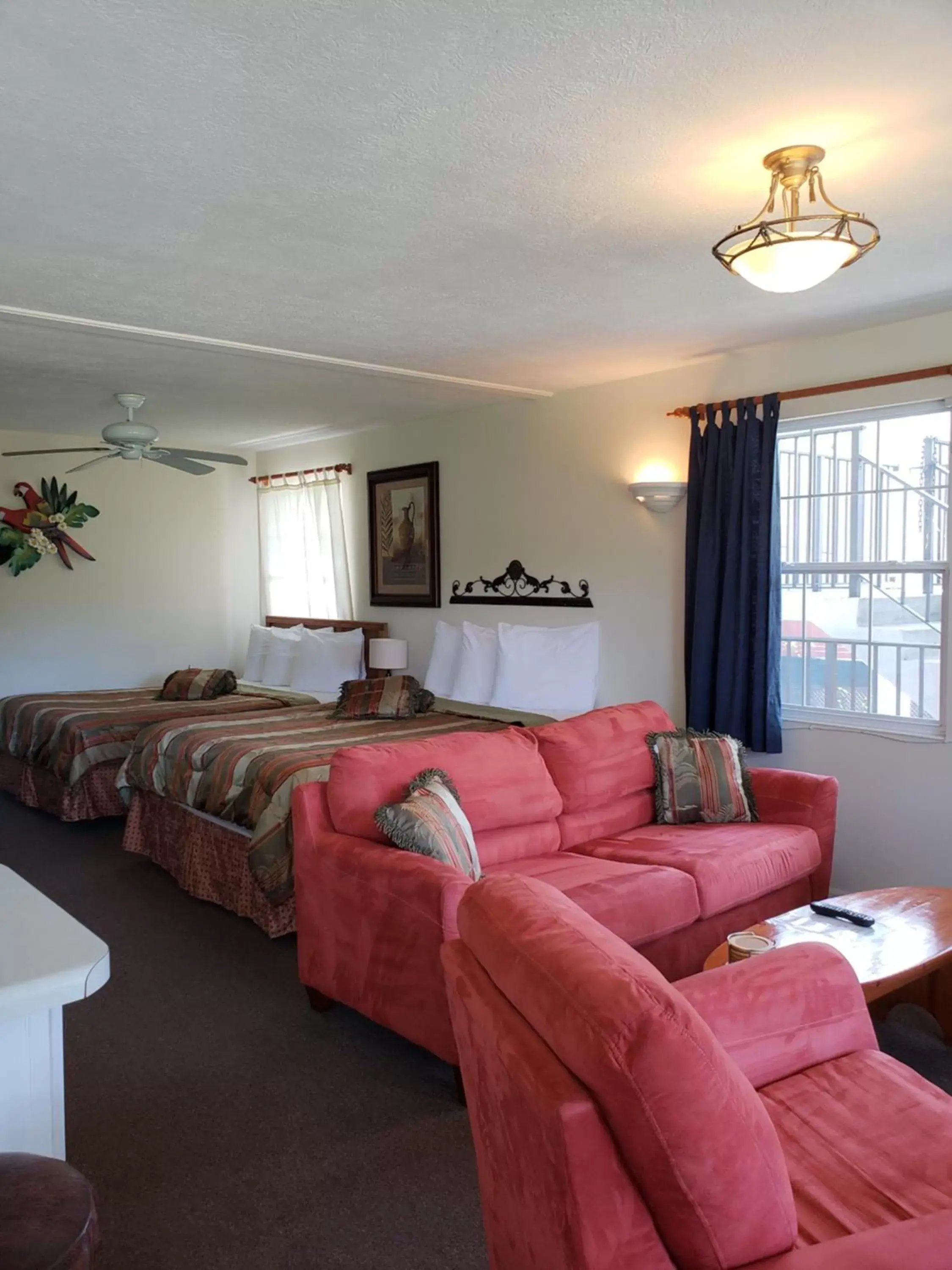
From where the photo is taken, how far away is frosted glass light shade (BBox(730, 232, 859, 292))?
2166 mm

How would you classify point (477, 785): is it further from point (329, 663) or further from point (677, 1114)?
point (329, 663)

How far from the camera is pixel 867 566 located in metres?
4.07

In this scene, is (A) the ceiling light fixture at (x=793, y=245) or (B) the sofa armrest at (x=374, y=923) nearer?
(A) the ceiling light fixture at (x=793, y=245)

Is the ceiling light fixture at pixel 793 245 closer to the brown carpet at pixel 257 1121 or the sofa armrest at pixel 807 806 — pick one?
the sofa armrest at pixel 807 806

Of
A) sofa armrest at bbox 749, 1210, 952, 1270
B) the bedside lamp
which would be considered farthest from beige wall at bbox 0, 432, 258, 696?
sofa armrest at bbox 749, 1210, 952, 1270

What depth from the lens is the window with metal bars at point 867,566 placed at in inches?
152

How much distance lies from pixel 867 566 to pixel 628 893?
205cm

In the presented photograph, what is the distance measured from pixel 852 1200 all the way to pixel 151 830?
3.80m

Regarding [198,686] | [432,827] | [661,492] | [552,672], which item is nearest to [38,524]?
[198,686]

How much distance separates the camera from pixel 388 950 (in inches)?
105

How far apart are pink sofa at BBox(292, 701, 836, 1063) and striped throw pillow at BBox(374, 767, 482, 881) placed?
6cm

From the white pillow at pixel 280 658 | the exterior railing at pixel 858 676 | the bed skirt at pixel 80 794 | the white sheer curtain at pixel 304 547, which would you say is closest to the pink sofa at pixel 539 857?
the exterior railing at pixel 858 676

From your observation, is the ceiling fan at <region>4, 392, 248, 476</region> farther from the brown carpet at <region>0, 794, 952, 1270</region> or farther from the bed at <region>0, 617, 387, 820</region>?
the brown carpet at <region>0, 794, 952, 1270</region>

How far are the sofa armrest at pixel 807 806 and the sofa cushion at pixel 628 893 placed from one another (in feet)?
2.45
